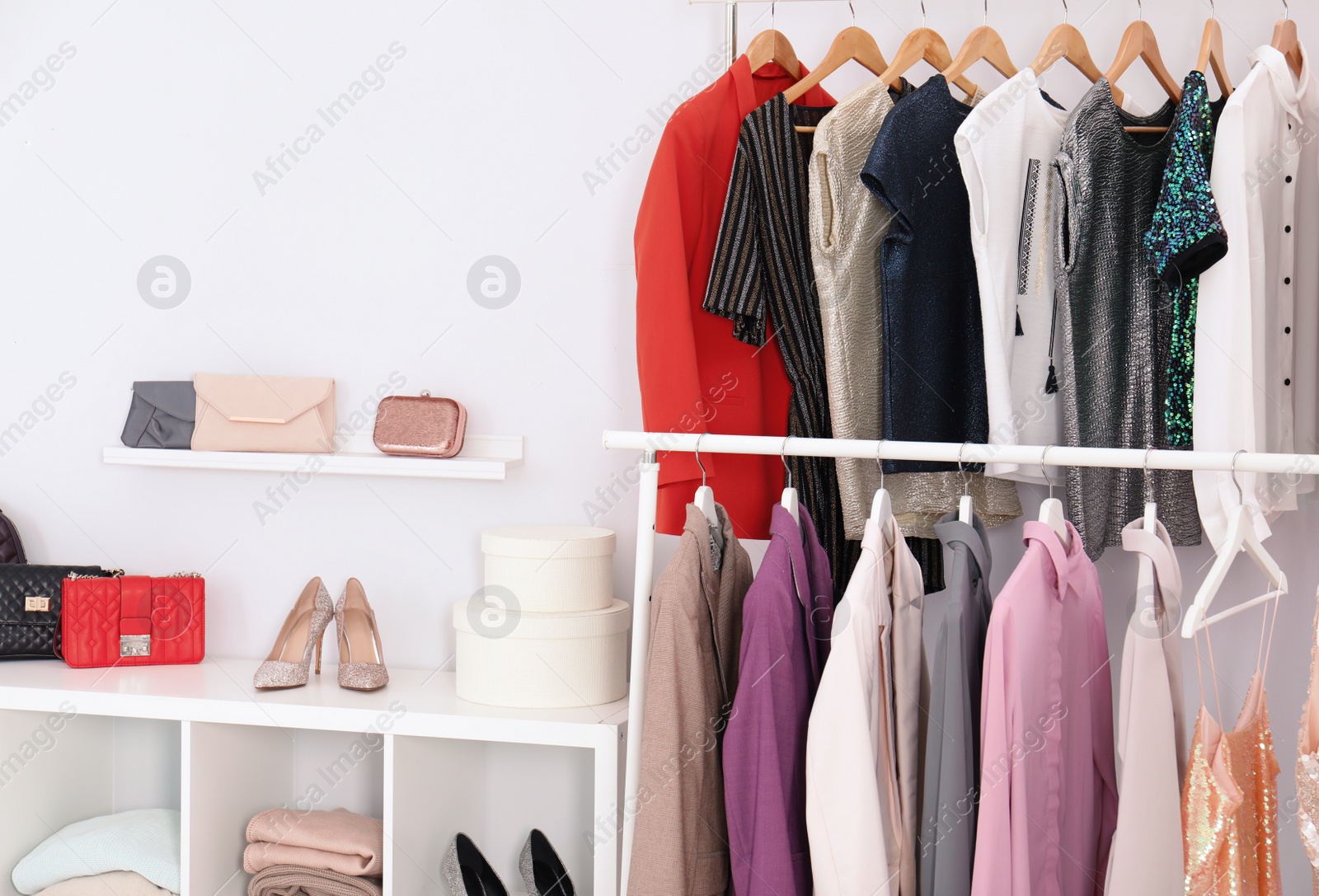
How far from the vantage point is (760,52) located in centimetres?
193

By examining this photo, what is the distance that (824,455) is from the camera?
4.82 feet

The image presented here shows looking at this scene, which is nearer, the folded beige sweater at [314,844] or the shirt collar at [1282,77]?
the shirt collar at [1282,77]

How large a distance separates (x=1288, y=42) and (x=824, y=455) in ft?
3.86

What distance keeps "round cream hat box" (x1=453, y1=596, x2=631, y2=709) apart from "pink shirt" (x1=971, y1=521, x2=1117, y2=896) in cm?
77

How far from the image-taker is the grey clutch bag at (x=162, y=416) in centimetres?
219

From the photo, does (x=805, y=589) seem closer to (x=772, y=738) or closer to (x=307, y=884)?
(x=772, y=738)

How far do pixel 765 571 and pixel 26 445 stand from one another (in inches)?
75.5

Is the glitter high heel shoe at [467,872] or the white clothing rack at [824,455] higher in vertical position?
the white clothing rack at [824,455]

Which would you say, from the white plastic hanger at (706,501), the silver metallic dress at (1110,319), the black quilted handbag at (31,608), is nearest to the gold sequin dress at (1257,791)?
the silver metallic dress at (1110,319)

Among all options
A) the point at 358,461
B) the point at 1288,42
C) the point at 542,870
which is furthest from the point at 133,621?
the point at 1288,42

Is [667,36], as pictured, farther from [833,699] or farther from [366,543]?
[833,699]

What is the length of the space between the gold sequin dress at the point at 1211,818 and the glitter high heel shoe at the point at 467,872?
1.28 metres

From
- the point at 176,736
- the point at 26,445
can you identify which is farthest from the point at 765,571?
the point at 26,445

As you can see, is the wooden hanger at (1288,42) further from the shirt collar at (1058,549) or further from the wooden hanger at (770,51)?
the shirt collar at (1058,549)
